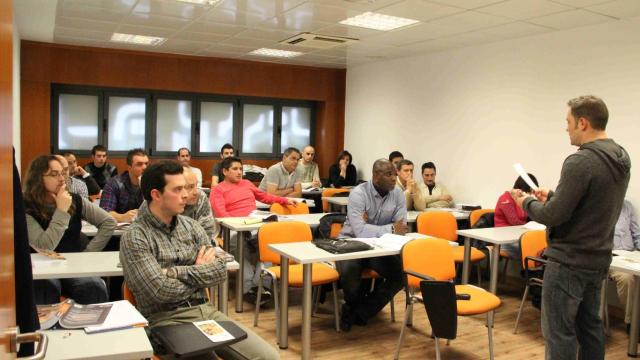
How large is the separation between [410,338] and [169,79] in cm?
657

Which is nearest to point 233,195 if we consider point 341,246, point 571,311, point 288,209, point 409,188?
point 288,209

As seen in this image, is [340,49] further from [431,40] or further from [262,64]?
[262,64]

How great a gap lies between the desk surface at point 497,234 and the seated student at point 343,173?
4078mm

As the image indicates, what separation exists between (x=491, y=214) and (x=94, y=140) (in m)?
6.54

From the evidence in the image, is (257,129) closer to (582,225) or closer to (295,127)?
(295,127)

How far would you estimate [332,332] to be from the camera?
172 inches

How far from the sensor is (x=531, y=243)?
4.48 m

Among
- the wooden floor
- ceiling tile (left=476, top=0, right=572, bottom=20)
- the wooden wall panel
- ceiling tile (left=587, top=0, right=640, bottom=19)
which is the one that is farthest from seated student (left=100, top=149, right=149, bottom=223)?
ceiling tile (left=587, top=0, right=640, bottom=19)

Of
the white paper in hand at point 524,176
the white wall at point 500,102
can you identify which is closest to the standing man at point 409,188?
the white wall at point 500,102

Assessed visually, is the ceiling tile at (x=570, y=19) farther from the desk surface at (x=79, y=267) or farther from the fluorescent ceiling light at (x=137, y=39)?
the fluorescent ceiling light at (x=137, y=39)

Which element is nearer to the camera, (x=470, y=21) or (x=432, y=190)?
(x=470, y=21)

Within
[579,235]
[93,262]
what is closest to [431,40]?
[579,235]

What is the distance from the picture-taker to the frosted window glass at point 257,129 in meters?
10.0

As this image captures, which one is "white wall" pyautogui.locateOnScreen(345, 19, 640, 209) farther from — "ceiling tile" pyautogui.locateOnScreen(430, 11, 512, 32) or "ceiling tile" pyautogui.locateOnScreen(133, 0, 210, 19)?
"ceiling tile" pyautogui.locateOnScreen(133, 0, 210, 19)
